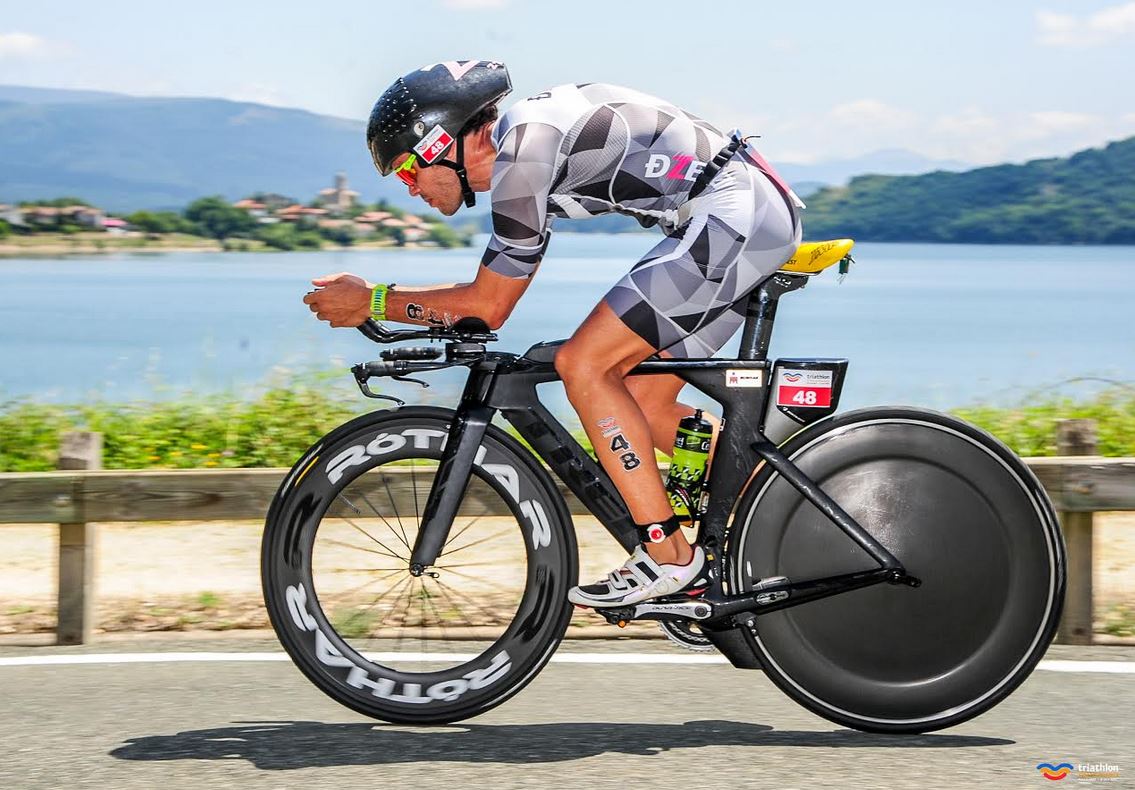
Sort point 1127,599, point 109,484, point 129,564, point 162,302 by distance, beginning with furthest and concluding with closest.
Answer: point 162,302 → point 129,564 → point 1127,599 → point 109,484

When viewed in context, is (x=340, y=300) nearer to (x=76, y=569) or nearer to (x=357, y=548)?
(x=357, y=548)

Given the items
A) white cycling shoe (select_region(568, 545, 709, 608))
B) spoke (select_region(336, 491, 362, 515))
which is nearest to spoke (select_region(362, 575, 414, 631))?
spoke (select_region(336, 491, 362, 515))

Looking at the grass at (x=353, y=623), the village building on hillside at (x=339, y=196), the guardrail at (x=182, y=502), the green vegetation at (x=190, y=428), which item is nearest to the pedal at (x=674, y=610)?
the grass at (x=353, y=623)

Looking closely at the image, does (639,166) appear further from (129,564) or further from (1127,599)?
(129,564)

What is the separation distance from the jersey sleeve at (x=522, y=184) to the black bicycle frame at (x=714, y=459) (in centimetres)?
38

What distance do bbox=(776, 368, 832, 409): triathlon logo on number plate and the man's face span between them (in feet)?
3.73

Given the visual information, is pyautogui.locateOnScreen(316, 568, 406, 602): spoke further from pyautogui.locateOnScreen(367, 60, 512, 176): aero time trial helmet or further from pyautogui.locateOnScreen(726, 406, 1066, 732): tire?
pyautogui.locateOnScreen(367, 60, 512, 176): aero time trial helmet

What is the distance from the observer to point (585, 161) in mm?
4383

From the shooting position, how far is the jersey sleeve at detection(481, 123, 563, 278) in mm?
4277

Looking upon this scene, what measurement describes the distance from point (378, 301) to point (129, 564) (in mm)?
3918

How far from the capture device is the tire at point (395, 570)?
455 centimetres

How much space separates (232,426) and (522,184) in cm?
652

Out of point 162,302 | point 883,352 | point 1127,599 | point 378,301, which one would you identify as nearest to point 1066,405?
point 1127,599

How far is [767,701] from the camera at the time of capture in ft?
15.9
